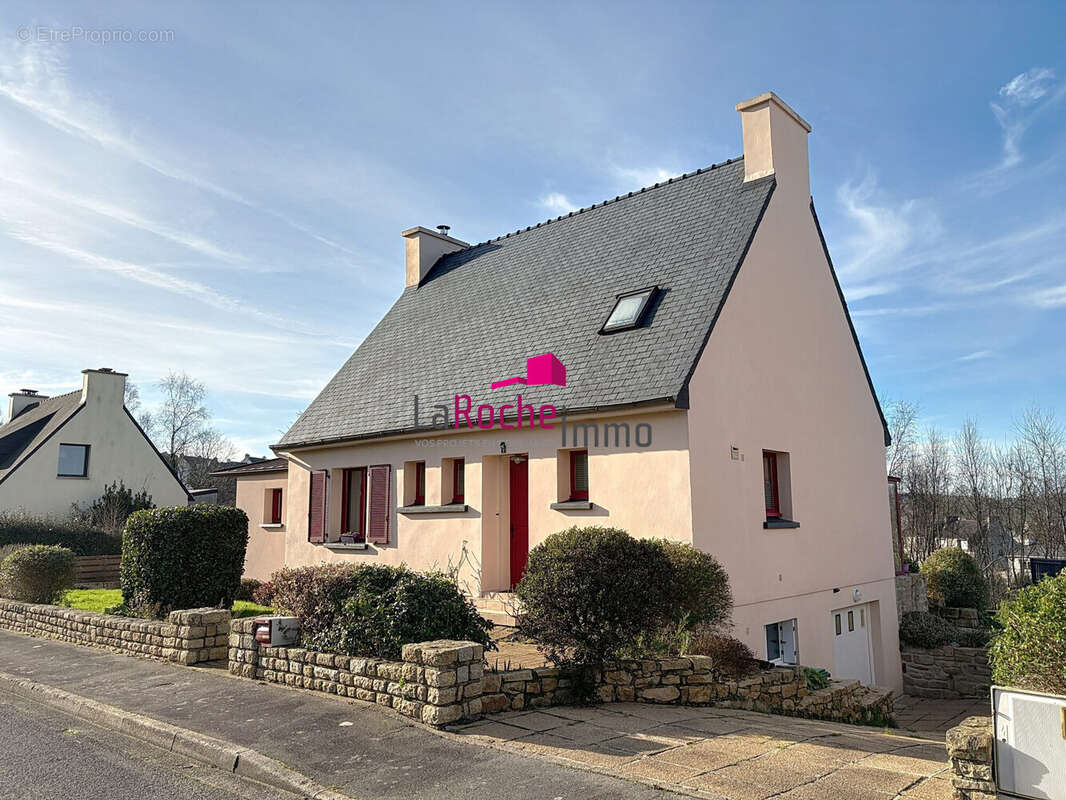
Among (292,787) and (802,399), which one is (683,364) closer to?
(802,399)

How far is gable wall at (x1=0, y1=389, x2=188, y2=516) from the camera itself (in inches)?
1037

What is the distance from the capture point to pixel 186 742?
6.61 m

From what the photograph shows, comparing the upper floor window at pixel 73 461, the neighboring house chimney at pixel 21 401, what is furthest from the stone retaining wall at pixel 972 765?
the neighboring house chimney at pixel 21 401

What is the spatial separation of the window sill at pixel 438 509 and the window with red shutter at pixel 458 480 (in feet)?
0.54

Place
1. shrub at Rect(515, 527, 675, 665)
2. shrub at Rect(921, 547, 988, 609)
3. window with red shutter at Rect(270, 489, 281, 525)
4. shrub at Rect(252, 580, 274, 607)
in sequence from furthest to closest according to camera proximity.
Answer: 1. window with red shutter at Rect(270, 489, 281, 525)
2. shrub at Rect(921, 547, 988, 609)
3. shrub at Rect(252, 580, 274, 607)
4. shrub at Rect(515, 527, 675, 665)

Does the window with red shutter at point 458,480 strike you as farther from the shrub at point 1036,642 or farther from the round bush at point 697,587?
the shrub at point 1036,642

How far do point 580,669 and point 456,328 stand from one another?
9.65 metres

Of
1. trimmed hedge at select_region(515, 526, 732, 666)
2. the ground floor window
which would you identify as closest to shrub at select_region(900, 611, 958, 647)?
the ground floor window

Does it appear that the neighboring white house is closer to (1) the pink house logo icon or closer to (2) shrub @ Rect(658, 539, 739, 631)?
(1) the pink house logo icon

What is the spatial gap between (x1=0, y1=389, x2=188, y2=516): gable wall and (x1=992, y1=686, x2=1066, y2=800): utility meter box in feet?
92.7

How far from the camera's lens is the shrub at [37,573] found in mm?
13938

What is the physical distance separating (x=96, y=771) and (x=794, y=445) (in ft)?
35.5

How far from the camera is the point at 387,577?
27.5ft

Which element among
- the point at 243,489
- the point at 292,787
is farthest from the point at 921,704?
the point at 243,489
